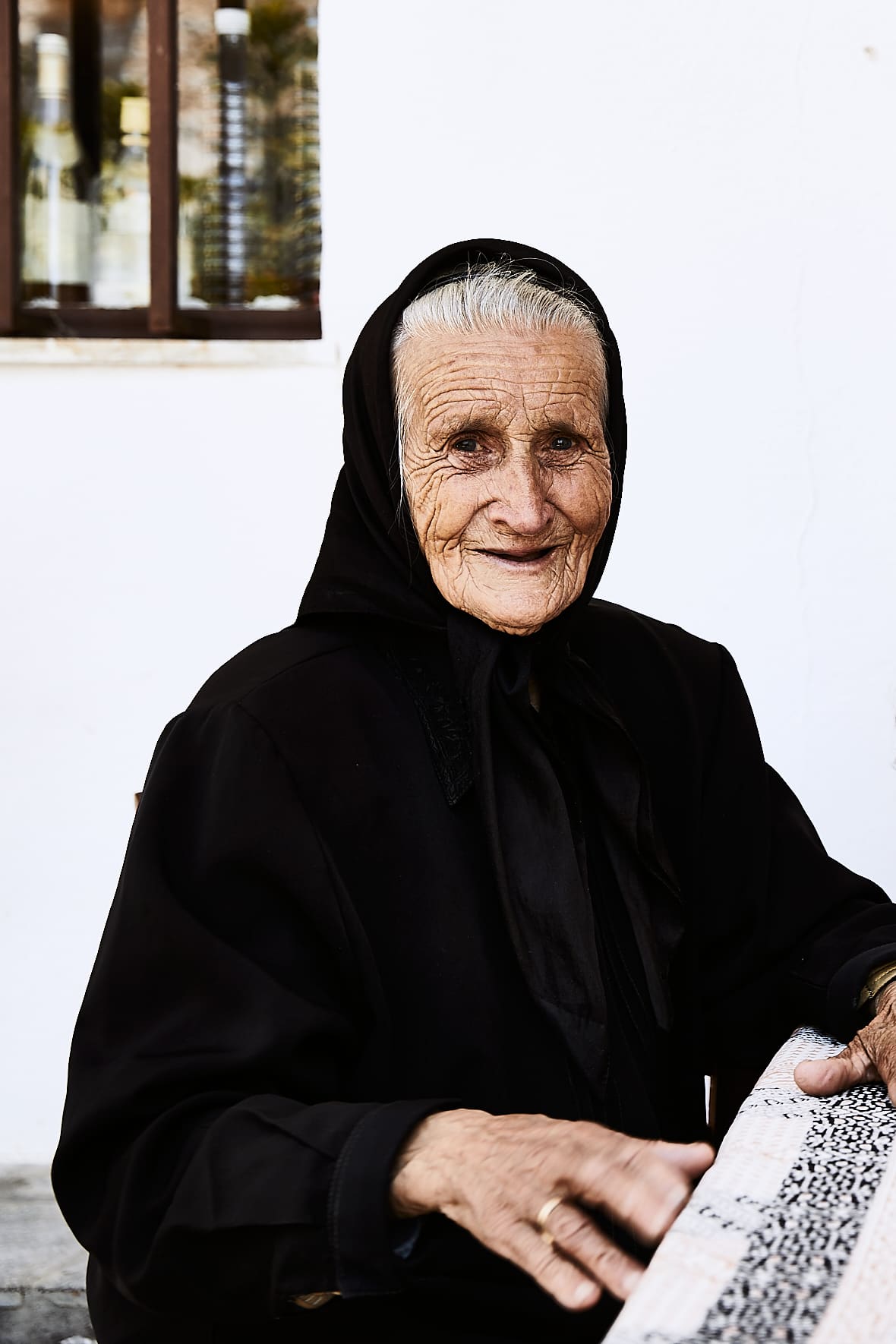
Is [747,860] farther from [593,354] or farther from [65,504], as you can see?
[65,504]

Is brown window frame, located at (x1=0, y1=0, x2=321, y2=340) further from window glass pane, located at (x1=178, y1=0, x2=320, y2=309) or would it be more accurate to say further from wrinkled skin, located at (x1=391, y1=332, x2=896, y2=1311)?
wrinkled skin, located at (x1=391, y1=332, x2=896, y2=1311)

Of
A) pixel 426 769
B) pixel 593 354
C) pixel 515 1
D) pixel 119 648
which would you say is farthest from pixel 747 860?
pixel 515 1

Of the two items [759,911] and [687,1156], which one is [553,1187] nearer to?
[687,1156]

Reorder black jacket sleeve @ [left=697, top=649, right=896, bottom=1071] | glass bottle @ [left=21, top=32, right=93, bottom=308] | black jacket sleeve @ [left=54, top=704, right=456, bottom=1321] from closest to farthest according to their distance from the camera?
black jacket sleeve @ [left=54, top=704, right=456, bottom=1321]
black jacket sleeve @ [left=697, top=649, right=896, bottom=1071]
glass bottle @ [left=21, top=32, right=93, bottom=308]

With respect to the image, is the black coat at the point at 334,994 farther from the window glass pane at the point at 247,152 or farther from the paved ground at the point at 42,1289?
the window glass pane at the point at 247,152

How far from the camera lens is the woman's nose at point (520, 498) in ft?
6.54

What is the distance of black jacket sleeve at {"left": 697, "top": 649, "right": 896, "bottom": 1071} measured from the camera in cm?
219

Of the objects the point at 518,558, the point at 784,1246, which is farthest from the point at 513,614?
the point at 784,1246

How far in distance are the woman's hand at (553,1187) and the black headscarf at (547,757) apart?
1.52 ft

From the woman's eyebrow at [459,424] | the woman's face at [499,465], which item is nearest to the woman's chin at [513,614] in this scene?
the woman's face at [499,465]

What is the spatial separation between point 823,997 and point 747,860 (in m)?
0.26

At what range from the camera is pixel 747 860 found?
7.44 feet

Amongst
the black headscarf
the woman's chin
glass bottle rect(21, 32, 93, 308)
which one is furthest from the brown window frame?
the woman's chin

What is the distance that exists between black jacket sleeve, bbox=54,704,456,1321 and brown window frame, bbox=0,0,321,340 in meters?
1.80
